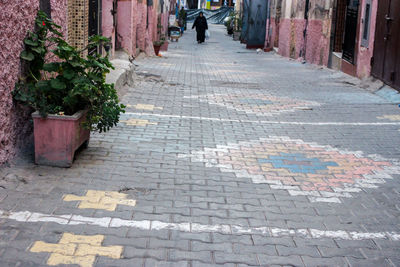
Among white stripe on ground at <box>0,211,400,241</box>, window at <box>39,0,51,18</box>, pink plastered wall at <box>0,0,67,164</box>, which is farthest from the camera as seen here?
window at <box>39,0,51,18</box>

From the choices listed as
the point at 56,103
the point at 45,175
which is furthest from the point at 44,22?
the point at 45,175

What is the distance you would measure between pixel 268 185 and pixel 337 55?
1083 centimetres

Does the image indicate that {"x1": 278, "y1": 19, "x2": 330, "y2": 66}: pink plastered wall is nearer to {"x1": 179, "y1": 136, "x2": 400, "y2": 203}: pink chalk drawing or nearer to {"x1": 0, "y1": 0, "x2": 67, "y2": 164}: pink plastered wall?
{"x1": 179, "y1": 136, "x2": 400, "y2": 203}: pink chalk drawing

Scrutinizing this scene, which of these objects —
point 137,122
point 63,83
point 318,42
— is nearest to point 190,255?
point 63,83

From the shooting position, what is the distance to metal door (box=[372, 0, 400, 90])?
10229mm

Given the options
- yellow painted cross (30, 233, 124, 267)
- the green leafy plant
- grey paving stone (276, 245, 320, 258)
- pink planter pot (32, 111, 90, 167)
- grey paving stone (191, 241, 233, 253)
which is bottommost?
grey paving stone (276, 245, 320, 258)

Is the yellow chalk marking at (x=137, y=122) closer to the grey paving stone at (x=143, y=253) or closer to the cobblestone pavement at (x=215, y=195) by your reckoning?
the cobblestone pavement at (x=215, y=195)

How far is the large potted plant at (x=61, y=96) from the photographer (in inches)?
197

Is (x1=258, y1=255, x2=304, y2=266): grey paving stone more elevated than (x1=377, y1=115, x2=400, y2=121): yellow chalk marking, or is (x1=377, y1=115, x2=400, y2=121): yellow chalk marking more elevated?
(x1=377, y1=115, x2=400, y2=121): yellow chalk marking

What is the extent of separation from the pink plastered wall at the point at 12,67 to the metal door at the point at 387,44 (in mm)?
7371

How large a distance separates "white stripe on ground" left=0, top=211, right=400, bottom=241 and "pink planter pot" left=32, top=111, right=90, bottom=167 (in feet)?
3.69

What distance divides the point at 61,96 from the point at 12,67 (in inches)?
21.3

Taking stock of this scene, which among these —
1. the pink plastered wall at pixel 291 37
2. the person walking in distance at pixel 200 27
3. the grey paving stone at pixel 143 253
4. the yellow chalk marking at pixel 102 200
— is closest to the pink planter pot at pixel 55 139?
the yellow chalk marking at pixel 102 200

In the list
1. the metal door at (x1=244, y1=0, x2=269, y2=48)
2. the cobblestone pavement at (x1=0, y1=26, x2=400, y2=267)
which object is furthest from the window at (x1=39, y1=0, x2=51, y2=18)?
the metal door at (x1=244, y1=0, x2=269, y2=48)
